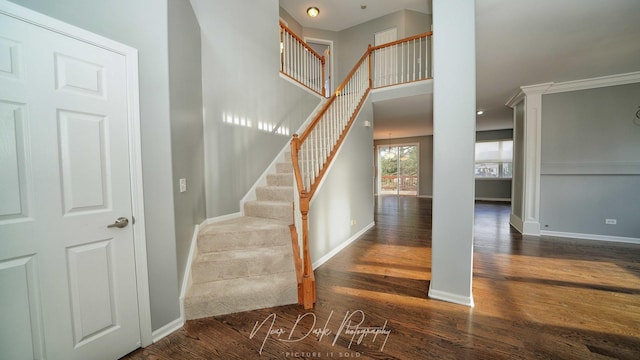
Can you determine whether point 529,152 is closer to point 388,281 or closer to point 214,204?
point 388,281

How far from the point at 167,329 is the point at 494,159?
10.3 m

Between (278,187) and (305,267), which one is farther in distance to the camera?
(278,187)

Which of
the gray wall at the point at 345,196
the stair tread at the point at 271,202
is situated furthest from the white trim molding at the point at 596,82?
the stair tread at the point at 271,202

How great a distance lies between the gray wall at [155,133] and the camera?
151cm

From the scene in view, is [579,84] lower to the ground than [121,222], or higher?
higher

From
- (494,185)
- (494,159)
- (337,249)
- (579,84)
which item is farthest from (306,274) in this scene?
(494,159)

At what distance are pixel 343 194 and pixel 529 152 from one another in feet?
12.1

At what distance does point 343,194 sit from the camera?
11.5 feet

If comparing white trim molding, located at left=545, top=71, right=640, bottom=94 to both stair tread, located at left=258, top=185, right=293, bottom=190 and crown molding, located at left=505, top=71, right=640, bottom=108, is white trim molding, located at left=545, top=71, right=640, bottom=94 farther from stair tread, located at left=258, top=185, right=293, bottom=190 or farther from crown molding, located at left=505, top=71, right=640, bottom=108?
stair tread, located at left=258, top=185, right=293, bottom=190

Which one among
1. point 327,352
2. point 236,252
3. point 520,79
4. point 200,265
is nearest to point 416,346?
point 327,352

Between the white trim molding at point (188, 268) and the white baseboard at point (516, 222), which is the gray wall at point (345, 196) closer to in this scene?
the white trim molding at point (188, 268)

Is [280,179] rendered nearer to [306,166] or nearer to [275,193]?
[275,193]

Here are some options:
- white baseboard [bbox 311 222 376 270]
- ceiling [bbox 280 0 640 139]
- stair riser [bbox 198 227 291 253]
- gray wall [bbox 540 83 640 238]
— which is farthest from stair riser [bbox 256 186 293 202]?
gray wall [bbox 540 83 640 238]

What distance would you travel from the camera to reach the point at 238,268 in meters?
2.13
